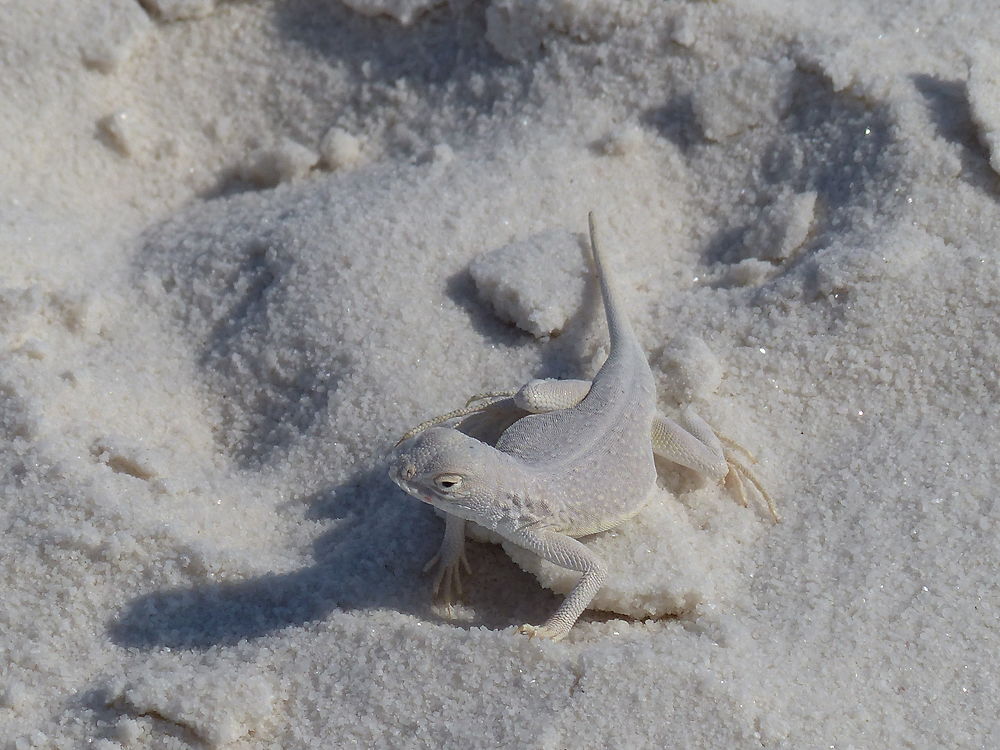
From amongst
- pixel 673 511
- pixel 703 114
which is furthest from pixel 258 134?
pixel 673 511

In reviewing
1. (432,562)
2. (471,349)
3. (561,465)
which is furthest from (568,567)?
(471,349)

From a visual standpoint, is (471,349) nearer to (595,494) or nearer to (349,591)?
(595,494)

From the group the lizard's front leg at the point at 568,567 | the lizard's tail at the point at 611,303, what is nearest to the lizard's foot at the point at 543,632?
the lizard's front leg at the point at 568,567

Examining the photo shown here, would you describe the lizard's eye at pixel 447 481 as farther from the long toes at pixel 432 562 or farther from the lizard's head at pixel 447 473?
the long toes at pixel 432 562

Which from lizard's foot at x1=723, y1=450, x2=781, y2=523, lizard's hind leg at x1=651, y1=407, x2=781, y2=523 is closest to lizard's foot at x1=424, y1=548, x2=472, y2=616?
lizard's hind leg at x1=651, y1=407, x2=781, y2=523

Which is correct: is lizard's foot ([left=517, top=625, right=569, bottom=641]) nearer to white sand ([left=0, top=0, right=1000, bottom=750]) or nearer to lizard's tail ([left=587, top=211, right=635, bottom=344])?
white sand ([left=0, top=0, right=1000, bottom=750])
